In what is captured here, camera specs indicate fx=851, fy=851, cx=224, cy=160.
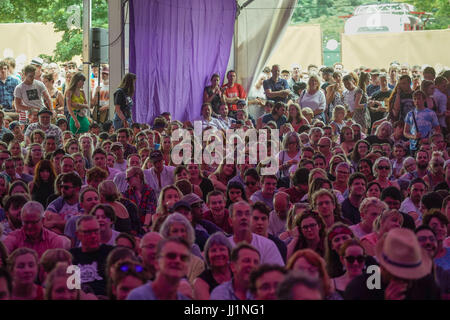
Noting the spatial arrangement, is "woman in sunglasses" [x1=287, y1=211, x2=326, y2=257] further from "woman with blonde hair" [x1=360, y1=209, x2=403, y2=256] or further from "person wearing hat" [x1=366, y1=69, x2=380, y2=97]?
"person wearing hat" [x1=366, y1=69, x2=380, y2=97]

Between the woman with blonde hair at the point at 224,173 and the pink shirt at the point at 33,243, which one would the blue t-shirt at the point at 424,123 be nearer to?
the woman with blonde hair at the point at 224,173

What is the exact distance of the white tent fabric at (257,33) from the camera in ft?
56.6

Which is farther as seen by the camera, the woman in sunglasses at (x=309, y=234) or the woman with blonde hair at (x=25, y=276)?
the woman in sunglasses at (x=309, y=234)

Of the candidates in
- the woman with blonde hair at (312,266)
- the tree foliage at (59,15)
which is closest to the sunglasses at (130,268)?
the woman with blonde hair at (312,266)

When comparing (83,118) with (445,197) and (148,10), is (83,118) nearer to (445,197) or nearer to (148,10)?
(148,10)

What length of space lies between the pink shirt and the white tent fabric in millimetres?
10714

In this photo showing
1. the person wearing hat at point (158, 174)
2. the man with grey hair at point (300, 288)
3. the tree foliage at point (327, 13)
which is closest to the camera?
the man with grey hair at point (300, 288)

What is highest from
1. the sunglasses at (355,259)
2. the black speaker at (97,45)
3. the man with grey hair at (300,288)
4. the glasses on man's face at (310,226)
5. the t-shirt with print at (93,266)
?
the black speaker at (97,45)

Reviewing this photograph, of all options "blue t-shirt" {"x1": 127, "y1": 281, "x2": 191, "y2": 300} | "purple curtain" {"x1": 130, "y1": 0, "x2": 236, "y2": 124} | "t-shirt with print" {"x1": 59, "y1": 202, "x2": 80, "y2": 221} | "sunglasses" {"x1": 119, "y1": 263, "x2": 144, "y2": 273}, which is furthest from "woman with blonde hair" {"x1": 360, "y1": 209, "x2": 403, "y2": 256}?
"purple curtain" {"x1": 130, "y1": 0, "x2": 236, "y2": 124}

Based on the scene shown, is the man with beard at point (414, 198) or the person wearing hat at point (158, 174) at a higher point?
the person wearing hat at point (158, 174)

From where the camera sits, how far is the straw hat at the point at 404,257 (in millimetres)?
5105

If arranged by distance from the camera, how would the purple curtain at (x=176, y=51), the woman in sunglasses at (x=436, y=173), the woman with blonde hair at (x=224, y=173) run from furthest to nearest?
the purple curtain at (x=176, y=51), the woman with blonde hair at (x=224, y=173), the woman in sunglasses at (x=436, y=173)

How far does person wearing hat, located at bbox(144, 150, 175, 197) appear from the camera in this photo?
33.2ft

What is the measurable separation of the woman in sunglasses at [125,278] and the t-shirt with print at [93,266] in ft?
3.34
